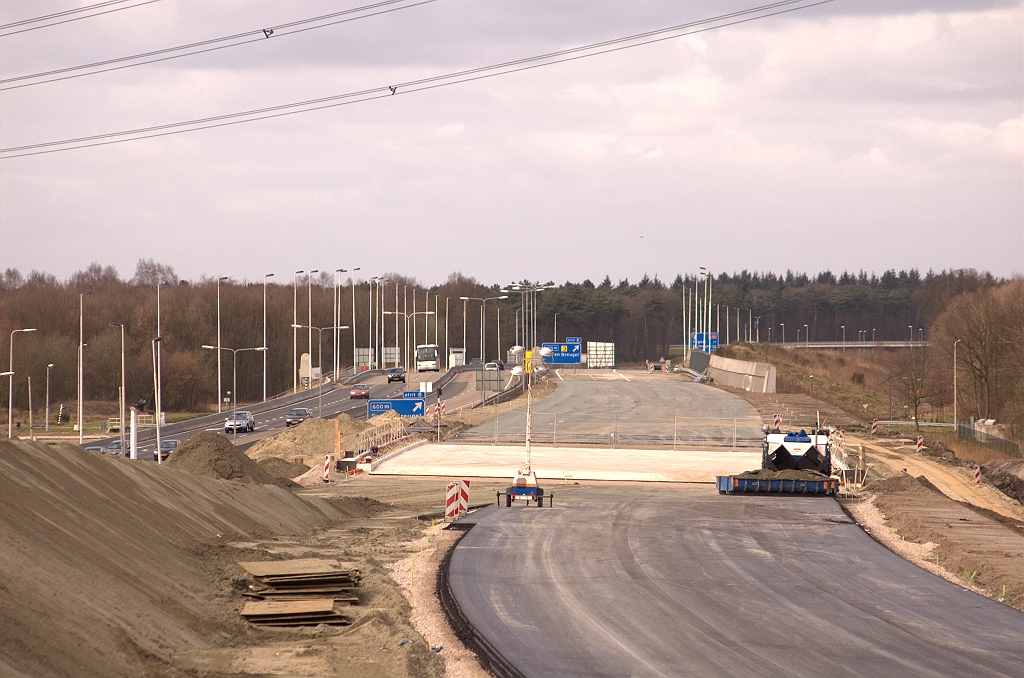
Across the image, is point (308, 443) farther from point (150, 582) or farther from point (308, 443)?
point (150, 582)

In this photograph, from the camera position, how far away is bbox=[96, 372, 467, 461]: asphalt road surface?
226ft

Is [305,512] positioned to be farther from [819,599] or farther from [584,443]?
[584,443]

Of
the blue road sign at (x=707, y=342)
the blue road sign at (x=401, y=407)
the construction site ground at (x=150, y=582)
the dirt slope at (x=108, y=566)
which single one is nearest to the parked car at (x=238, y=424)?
the blue road sign at (x=401, y=407)

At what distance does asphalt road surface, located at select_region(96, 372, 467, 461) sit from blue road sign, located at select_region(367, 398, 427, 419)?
13.4ft

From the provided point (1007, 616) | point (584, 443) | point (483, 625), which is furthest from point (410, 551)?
point (584, 443)

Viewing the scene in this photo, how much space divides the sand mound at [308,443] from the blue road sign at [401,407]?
4515mm

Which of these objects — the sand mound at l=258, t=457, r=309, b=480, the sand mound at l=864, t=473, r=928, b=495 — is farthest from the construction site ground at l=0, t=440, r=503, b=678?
the sand mound at l=258, t=457, r=309, b=480

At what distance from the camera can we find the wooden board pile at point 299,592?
50.5ft

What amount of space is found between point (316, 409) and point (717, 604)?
73753 millimetres

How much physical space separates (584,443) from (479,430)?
781 cm

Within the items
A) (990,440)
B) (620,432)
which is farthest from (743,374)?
(620,432)

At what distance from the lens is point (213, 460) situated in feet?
113

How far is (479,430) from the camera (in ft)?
201

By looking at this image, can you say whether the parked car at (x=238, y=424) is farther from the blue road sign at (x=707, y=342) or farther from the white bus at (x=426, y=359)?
the blue road sign at (x=707, y=342)
